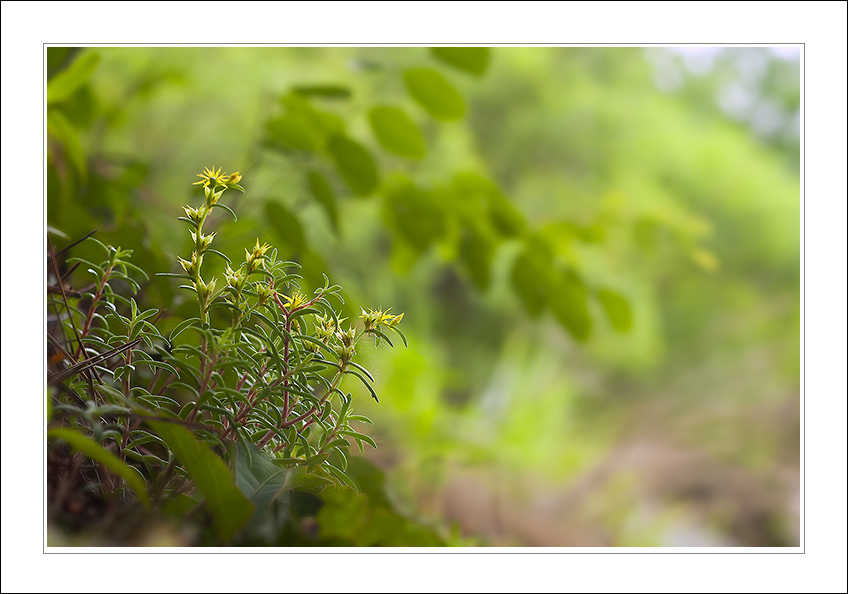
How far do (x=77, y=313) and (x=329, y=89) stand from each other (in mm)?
177

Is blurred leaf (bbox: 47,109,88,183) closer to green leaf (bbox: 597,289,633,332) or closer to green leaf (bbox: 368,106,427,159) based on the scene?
green leaf (bbox: 368,106,427,159)

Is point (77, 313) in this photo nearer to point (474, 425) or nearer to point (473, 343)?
point (474, 425)

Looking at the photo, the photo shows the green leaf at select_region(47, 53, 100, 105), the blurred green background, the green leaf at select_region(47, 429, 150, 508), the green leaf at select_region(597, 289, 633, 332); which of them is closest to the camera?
the green leaf at select_region(47, 429, 150, 508)

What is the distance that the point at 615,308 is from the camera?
345 mm

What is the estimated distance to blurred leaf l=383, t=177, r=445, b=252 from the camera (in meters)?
0.28

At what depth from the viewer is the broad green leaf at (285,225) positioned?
0.62 ft

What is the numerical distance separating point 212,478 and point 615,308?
28 cm

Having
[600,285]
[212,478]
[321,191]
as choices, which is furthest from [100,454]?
[600,285]

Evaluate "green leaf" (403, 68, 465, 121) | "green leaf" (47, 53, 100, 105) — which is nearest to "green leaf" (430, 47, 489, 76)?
"green leaf" (403, 68, 465, 121)

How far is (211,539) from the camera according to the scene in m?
0.13

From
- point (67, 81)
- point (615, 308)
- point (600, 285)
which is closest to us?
point (67, 81)

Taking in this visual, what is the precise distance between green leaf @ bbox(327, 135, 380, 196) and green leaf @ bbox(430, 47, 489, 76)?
57mm

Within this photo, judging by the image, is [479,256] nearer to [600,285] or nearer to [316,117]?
[316,117]

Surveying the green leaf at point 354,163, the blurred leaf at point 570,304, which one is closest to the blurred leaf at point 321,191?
the green leaf at point 354,163
